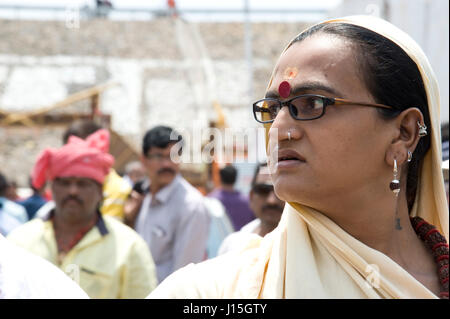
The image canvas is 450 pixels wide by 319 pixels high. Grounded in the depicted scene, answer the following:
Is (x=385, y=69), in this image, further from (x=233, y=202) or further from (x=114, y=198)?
(x=233, y=202)

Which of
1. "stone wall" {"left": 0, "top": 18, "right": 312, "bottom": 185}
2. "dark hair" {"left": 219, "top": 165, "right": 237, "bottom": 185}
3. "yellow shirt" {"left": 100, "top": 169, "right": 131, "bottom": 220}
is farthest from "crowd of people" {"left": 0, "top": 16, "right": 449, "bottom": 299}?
"stone wall" {"left": 0, "top": 18, "right": 312, "bottom": 185}

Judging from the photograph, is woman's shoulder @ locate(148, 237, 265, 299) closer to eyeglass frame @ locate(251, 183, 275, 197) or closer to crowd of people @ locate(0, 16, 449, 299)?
crowd of people @ locate(0, 16, 449, 299)

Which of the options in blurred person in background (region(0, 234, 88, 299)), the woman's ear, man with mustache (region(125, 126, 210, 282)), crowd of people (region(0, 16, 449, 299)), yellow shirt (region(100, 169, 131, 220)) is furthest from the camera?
yellow shirt (region(100, 169, 131, 220))

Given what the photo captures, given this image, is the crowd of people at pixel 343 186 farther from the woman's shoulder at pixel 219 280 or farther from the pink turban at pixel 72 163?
the pink turban at pixel 72 163

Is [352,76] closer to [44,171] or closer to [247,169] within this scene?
[44,171]

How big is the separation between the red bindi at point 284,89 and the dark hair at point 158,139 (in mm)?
3044

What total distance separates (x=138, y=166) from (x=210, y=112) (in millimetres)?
13515

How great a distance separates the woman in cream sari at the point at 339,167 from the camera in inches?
63.9

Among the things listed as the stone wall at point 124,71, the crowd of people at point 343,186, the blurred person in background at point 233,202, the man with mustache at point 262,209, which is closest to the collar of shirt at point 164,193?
the man with mustache at point 262,209

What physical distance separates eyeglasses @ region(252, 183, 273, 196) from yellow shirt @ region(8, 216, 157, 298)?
→ 0.73 meters

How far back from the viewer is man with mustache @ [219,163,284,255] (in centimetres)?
348

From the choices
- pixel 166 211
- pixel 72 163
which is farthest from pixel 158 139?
pixel 72 163

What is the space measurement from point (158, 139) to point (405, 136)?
3088 mm
